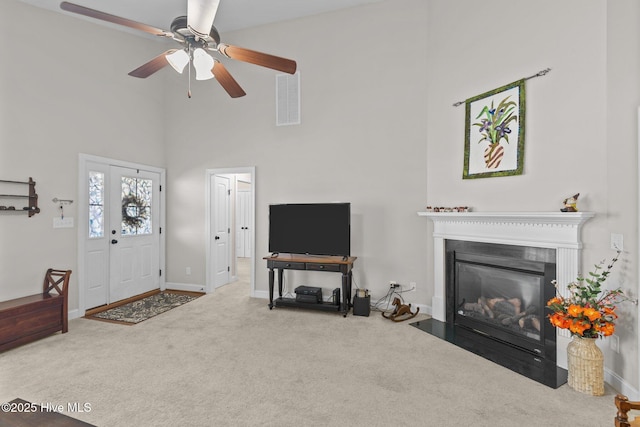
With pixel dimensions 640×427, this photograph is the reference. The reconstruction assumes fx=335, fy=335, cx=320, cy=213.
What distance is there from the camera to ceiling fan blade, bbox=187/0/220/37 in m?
2.05

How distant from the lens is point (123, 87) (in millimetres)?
4930

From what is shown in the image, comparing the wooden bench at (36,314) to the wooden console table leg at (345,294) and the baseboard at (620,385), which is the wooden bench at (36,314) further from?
the baseboard at (620,385)

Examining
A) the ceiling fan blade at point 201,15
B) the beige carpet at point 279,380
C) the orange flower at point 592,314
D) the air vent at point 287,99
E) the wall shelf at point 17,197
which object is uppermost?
the air vent at point 287,99

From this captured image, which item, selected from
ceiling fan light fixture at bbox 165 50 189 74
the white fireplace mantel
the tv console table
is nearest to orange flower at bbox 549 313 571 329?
the white fireplace mantel

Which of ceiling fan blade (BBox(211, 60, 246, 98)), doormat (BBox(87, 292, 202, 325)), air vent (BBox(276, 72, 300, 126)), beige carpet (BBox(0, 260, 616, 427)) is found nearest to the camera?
beige carpet (BBox(0, 260, 616, 427))

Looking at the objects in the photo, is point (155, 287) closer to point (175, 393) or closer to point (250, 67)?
point (175, 393)

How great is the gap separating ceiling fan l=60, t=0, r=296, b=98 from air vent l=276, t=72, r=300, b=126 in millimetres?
2145

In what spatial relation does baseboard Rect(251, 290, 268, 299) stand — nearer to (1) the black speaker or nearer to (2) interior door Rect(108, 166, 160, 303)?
(1) the black speaker

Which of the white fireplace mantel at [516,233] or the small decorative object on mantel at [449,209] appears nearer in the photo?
the white fireplace mantel at [516,233]

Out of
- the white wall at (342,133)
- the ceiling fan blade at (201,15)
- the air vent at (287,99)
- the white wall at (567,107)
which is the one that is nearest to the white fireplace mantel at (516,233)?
the white wall at (567,107)

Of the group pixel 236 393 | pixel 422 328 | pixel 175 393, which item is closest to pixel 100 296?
pixel 175 393

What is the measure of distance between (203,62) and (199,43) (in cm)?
13

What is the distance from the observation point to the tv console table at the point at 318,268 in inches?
168

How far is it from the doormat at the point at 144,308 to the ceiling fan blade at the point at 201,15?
343 cm
